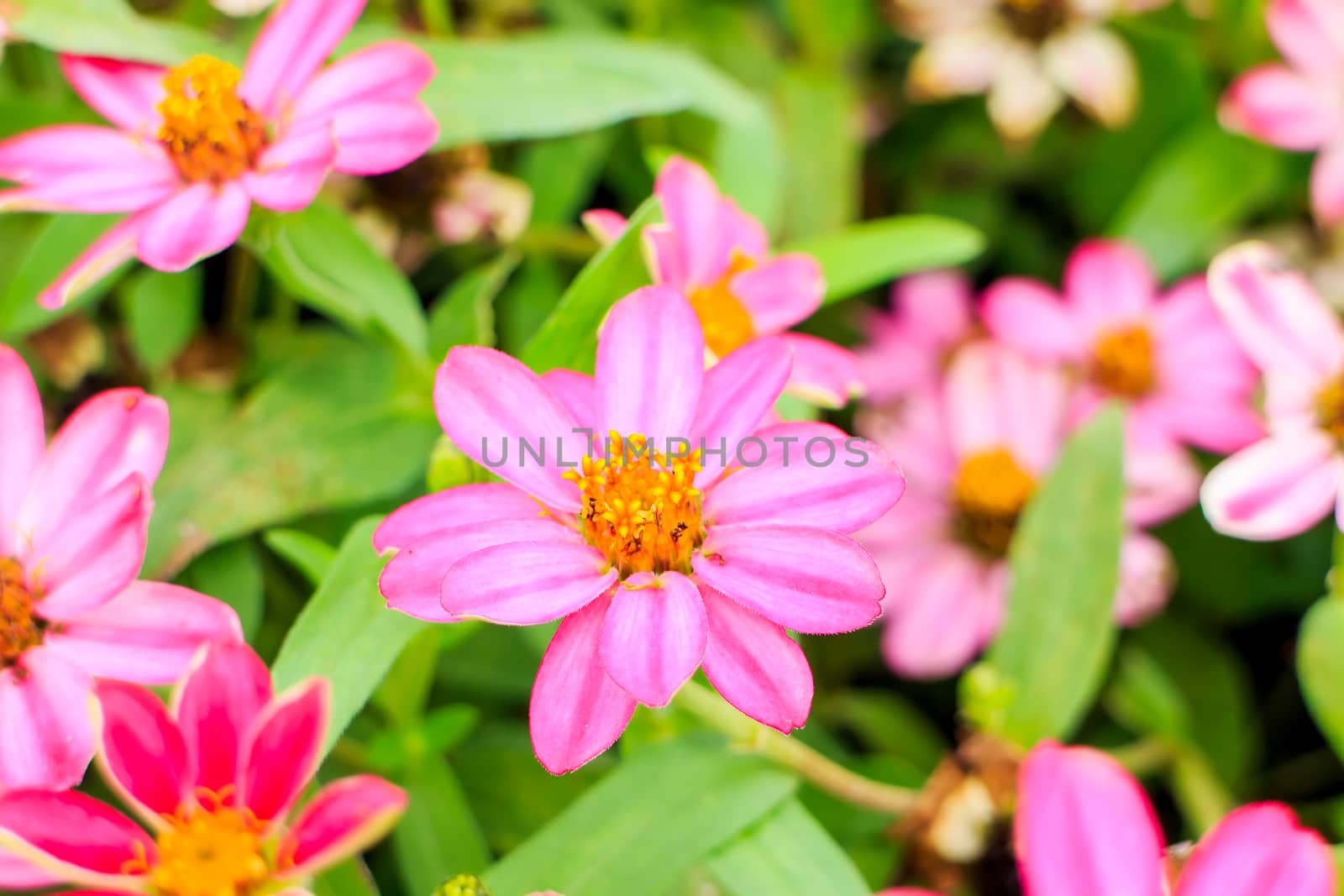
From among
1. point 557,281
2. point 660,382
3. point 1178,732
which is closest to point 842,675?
point 1178,732

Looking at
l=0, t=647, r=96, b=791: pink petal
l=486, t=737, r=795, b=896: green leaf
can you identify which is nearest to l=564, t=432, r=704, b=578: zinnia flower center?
l=486, t=737, r=795, b=896: green leaf

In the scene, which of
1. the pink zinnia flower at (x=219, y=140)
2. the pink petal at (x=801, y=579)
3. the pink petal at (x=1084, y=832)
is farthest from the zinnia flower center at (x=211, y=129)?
the pink petal at (x=1084, y=832)

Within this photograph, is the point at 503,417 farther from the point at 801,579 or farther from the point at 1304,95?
the point at 1304,95

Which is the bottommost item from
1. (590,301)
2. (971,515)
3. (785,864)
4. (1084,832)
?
(971,515)

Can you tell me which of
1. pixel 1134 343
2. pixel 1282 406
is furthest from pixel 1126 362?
pixel 1282 406

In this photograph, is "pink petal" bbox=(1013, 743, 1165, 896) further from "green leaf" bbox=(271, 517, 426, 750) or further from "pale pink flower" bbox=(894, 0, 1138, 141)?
"pale pink flower" bbox=(894, 0, 1138, 141)

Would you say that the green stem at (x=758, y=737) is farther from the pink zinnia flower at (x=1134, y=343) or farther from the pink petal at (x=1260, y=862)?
the pink zinnia flower at (x=1134, y=343)
